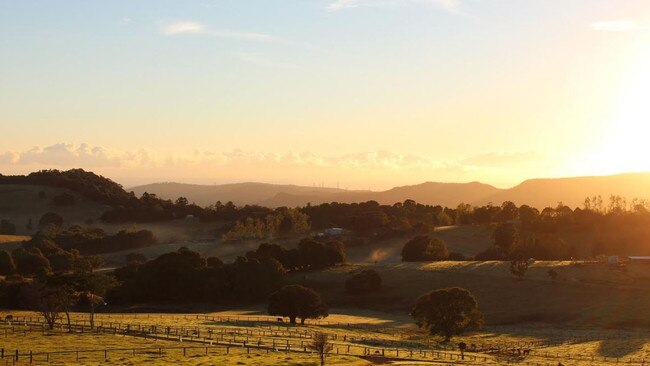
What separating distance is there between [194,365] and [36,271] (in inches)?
3721

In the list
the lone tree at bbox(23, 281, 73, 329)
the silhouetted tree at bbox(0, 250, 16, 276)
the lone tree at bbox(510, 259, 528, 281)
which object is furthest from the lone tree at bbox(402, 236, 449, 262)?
the lone tree at bbox(23, 281, 73, 329)

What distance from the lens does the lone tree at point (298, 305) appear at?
103 m

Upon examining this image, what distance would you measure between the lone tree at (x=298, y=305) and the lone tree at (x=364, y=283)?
27.2 metres

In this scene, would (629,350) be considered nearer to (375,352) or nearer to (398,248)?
(375,352)

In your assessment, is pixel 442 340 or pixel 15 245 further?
pixel 15 245

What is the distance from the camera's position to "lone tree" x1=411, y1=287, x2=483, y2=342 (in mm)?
90375

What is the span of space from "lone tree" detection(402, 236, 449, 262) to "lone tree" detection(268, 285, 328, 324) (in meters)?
56.3

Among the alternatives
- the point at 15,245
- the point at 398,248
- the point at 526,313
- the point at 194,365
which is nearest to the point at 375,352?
the point at 194,365

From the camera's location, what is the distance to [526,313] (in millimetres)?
110438

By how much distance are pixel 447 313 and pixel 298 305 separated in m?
21.8

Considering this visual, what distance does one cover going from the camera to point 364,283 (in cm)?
13150

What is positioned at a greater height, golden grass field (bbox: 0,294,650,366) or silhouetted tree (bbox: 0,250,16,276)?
silhouetted tree (bbox: 0,250,16,276)

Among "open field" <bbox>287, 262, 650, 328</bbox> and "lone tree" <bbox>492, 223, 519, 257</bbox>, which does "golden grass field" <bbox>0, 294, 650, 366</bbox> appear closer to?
"open field" <bbox>287, 262, 650, 328</bbox>

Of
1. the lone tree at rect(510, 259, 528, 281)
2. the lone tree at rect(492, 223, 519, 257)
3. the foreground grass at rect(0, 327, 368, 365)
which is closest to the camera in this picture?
the foreground grass at rect(0, 327, 368, 365)
